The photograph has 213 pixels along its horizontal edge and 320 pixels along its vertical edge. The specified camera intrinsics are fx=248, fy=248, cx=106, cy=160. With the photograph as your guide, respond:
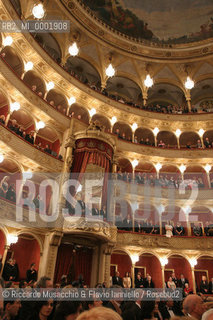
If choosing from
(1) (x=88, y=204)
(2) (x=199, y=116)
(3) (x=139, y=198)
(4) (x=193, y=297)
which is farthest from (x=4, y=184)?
(2) (x=199, y=116)

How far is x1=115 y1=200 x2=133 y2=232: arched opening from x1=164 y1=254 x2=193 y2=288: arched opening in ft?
11.5

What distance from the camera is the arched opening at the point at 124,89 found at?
2111 centimetres

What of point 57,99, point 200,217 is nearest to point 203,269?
point 200,217

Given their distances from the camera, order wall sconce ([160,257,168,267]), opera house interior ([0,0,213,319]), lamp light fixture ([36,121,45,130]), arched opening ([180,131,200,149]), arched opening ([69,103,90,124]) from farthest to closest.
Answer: arched opening ([180,131,200,149]) < arched opening ([69,103,90,124]) < wall sconce ([160,257,168,267]) < lamp light fixture ([36,121,45,130]) < opera house interior ([0,0,213,319])

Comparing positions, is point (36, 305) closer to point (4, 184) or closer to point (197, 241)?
point (4, 184)

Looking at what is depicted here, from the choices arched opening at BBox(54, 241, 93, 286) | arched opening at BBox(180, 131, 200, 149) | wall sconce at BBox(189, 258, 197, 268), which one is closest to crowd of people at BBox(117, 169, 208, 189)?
arched opening at BBox(180, 131, 200, 149)

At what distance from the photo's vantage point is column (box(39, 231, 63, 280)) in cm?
1011

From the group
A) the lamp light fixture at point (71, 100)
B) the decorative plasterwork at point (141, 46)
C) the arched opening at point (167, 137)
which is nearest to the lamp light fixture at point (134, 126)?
the arched opening at point (167, 137)

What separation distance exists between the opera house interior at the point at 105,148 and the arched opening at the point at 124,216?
0.23 ft

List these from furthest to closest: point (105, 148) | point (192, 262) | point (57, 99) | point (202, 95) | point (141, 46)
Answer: point (202, 95) → point (141, 46) → point (57, 99) → point (192, 262) → point (105, 148)

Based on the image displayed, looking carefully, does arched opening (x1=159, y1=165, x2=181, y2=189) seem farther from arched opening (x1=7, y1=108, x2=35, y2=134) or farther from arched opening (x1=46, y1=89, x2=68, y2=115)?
arched opening (x1=7, y1=108, x2=35, y2=134)

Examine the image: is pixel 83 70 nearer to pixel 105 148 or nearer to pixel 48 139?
pixel 48 139

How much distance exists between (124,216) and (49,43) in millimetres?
13160

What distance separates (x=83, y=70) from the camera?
19844mm
